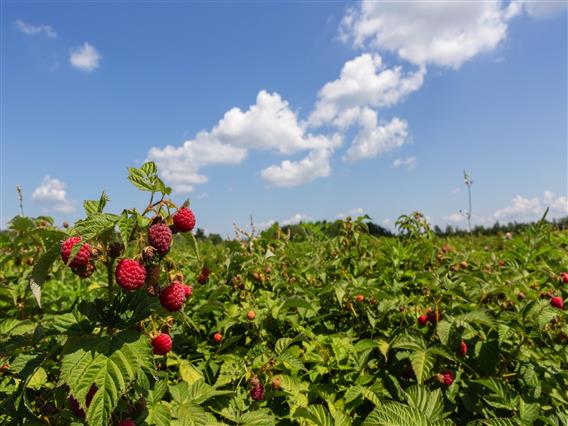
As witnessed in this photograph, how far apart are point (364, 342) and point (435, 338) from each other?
631mm

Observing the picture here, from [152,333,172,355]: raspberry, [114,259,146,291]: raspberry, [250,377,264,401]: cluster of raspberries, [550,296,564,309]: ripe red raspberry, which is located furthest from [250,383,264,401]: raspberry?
[550,296,564,309]: ripe red raspberry

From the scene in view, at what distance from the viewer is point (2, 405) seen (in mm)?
1677

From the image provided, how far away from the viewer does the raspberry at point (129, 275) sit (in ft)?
4.50

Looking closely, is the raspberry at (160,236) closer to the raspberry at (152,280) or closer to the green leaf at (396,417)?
the raspberry at (152,280)

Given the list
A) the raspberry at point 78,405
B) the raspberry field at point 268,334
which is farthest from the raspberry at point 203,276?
the raspberry at point 78,405

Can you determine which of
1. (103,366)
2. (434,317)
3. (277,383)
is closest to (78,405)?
(103,366)

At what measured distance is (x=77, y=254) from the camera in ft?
4.59

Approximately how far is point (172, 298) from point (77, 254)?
14.2 inches

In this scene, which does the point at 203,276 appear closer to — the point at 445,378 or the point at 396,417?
A: the point at 445,378

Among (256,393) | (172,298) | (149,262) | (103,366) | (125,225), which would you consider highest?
(125,225)

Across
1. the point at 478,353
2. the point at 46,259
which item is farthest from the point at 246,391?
the point at 478,353

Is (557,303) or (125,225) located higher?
(125,225)

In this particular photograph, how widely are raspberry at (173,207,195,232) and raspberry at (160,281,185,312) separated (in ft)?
0.71

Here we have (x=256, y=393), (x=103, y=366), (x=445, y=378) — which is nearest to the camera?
(x=103, y=366)
